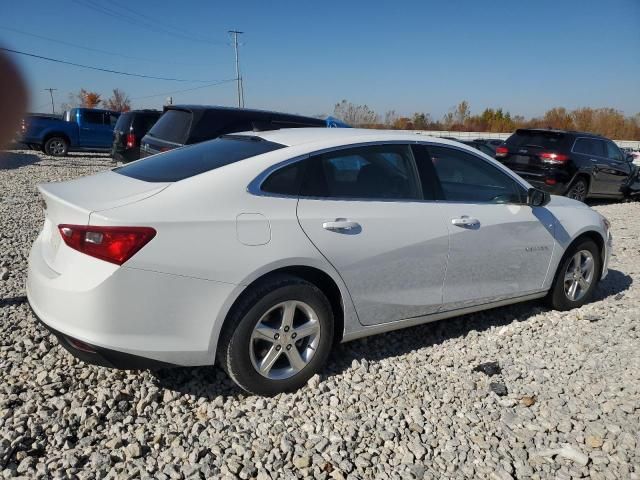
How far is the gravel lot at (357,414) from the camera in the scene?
8.03ft

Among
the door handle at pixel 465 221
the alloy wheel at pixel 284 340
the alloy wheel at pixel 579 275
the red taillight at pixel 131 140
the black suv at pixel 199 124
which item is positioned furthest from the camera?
the red taillight at pixel 131 140

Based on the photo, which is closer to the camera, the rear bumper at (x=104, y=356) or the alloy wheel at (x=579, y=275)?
the rear bumper at (x=104, y=356)

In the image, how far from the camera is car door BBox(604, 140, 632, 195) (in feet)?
37.7

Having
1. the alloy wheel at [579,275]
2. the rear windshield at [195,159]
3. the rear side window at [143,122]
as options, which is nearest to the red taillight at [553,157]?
the alloy wheel at [579,275]

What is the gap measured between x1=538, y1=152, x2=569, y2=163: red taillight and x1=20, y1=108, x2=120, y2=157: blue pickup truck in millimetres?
15469

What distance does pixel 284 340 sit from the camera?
116 inches

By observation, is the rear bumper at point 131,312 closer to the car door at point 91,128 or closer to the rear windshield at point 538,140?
the rear windshield at point 538,140

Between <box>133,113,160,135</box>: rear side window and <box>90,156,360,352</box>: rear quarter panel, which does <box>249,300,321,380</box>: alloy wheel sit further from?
<box>133,113,160,135</box>: rear side window

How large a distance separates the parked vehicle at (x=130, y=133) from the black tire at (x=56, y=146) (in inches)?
251

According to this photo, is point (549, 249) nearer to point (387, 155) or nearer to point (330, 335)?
point (387, 155)

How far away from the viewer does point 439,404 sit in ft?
9.89

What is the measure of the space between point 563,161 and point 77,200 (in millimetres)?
9912

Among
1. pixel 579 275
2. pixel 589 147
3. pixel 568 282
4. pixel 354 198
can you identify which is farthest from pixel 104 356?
pixel 589 147

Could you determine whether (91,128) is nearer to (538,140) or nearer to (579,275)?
(538,140)
